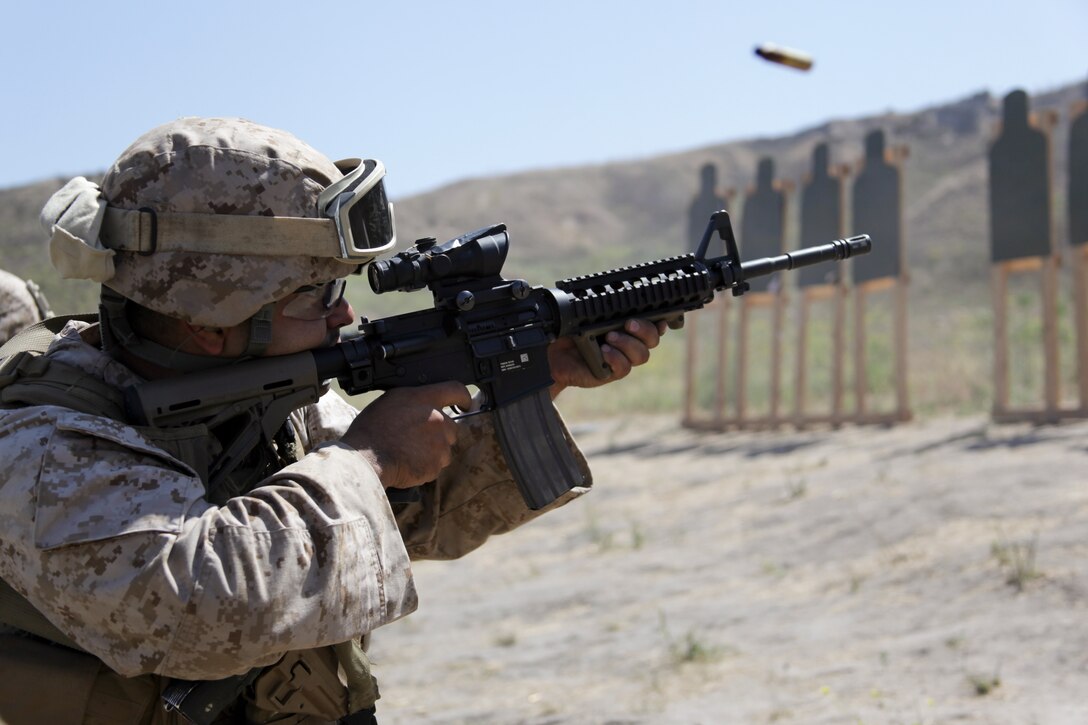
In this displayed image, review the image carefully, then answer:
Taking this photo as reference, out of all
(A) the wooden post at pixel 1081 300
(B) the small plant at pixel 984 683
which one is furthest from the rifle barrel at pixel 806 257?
(A) the wooden post at pixel 1081 300

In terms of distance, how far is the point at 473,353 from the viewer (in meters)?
2.77

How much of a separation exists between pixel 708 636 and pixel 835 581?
1123 mm

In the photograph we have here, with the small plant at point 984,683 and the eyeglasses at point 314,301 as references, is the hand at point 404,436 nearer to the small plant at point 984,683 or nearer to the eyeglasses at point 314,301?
the eyeglasses at point 314,301

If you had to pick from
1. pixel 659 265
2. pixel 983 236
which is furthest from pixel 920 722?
pixel 983 236

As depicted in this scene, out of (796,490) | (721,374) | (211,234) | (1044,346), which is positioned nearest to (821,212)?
(721,374)

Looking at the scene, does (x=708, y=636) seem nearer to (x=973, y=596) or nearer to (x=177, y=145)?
(x=973, y=596)

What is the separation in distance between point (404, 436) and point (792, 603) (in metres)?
4.73

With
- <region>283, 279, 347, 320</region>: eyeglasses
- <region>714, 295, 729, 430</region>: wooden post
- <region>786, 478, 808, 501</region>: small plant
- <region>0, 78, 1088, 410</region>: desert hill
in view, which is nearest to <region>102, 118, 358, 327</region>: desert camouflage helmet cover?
<region>283, 279, 347, 320</region>: eyeglasses

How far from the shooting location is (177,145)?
2242 millimetres

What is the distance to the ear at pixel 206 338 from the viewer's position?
235 cm

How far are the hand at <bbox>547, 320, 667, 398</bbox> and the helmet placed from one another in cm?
185

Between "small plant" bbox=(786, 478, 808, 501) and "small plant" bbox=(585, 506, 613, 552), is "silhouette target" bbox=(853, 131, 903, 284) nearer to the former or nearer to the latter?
"small plant" bbox=(786, 478, 808, 501)

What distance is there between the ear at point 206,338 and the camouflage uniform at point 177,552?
0.26 meters

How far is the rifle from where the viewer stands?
2355mm
